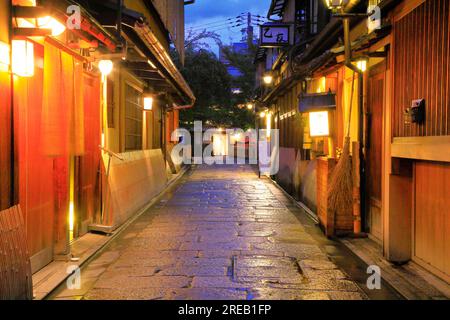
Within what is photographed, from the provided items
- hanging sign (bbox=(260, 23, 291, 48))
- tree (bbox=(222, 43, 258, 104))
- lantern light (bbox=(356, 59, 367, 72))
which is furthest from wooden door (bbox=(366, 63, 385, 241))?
tree (bbox=(222, 43, 258, 104))

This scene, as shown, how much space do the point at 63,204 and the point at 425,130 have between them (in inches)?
290

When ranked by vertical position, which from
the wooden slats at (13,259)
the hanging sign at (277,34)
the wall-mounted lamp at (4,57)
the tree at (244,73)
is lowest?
the wooden slats at (13,259)

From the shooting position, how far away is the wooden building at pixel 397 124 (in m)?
7.81

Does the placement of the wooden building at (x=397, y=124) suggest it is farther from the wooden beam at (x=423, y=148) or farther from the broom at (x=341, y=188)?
the broom at (x=341, y=188)

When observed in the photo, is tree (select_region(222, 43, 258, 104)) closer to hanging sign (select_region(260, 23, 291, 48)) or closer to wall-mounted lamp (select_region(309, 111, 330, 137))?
hanging sign (select_region(260, 23, 291, 48))

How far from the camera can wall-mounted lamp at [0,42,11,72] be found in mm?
6980

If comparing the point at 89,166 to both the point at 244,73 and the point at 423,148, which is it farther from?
the point at 244,73

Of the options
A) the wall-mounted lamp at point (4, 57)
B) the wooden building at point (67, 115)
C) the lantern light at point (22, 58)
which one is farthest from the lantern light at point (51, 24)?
the wall-mounted lamp at point (4, 57)

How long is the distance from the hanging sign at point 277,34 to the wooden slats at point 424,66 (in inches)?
571

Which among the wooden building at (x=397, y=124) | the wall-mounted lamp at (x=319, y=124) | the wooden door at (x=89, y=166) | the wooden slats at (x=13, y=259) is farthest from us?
the wall-mounted lamp at (x=319, y=124)

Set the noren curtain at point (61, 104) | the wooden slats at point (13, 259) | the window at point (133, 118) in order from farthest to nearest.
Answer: the window at point (133, 118) < the noren curtain at point (61, 104) < the wooden slats at point (13, 259)

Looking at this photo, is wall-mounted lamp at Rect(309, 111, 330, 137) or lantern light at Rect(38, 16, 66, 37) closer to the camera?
lantern light at Rect(38, 16, 66, 37)

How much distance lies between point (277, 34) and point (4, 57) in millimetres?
18239

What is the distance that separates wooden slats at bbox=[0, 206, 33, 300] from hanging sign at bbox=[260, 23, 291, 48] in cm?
1878
